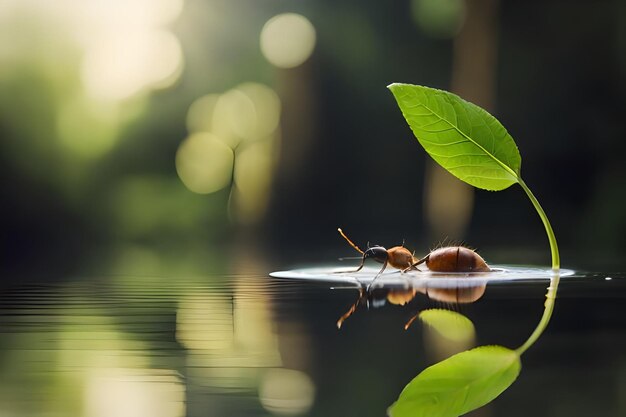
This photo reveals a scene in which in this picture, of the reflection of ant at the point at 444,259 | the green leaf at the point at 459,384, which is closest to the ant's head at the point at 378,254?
the reflection of ant at the point at 444,259

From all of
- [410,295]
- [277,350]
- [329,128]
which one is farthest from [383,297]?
[329,128]

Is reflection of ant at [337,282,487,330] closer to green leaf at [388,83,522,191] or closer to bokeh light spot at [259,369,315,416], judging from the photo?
green leaf at [388,83,522,191]

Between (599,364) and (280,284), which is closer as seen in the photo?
(599,364)

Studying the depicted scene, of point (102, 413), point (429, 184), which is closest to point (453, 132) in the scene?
point (102, 413)

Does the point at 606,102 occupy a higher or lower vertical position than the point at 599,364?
higher

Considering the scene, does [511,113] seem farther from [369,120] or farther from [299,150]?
[299,150]

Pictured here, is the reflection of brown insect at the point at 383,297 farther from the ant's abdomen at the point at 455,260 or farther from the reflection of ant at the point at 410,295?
the ant's abdomen at the point at 455,260

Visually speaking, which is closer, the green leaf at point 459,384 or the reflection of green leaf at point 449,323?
the green leaf at point 459,384
